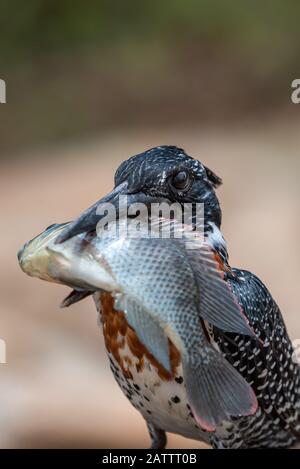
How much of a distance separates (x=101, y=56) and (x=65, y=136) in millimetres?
1335

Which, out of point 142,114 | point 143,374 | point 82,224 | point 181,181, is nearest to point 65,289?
point 142,114

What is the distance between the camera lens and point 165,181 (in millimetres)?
3115

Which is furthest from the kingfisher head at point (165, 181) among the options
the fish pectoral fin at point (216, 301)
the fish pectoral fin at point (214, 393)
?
the fish pectoral fin at point (214, 393)

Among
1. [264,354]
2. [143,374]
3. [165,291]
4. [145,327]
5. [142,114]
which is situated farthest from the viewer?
[142,114]

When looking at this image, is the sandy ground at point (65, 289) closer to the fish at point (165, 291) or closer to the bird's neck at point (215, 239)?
the bird's neck at point (215, 239)

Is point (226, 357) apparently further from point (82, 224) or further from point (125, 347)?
point (82, 224)

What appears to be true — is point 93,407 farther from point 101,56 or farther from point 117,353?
point 101,56

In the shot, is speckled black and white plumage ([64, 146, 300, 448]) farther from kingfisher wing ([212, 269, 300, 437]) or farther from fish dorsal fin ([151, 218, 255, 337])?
fish dorsal fin ([151, 218, 255, 337])

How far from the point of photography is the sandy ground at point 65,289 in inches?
205

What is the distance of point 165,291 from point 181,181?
71 centimetres

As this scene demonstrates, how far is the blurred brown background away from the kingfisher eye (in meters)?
3.42

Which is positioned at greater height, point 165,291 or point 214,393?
point 165,291

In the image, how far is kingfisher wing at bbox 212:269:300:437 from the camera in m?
3.35

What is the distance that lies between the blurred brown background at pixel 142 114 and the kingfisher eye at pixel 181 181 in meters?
3.42
